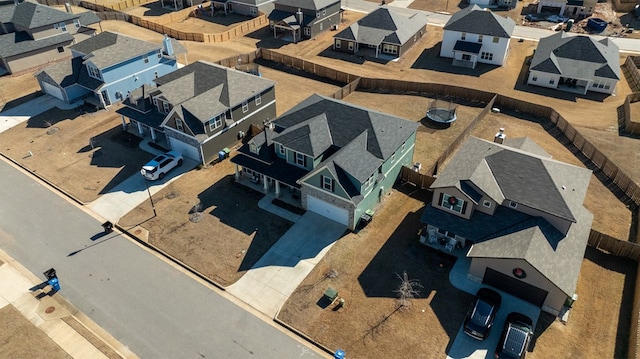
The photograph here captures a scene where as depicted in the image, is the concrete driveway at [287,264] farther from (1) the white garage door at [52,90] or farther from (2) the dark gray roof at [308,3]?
(2) the dark gray roof at [308,3]

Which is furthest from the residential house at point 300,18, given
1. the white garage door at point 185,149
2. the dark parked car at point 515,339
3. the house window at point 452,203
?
the dark parked car at point 515,339

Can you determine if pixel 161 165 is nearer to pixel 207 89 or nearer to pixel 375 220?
pixel 207 89

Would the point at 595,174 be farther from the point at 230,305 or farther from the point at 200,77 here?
the point at 200,77

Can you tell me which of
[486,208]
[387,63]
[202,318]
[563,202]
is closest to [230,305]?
[202,318]

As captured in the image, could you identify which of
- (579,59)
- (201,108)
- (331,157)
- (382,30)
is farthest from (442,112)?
(201,108)

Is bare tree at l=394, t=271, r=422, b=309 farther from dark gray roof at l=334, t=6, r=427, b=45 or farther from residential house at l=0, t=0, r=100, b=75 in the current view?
residential house at l=0, t=0, r=100, b=75

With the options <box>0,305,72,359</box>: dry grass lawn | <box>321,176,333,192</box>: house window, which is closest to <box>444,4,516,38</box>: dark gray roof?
<box>321,176,333,192</box>: house window

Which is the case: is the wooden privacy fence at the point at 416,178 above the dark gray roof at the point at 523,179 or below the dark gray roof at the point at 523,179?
below
